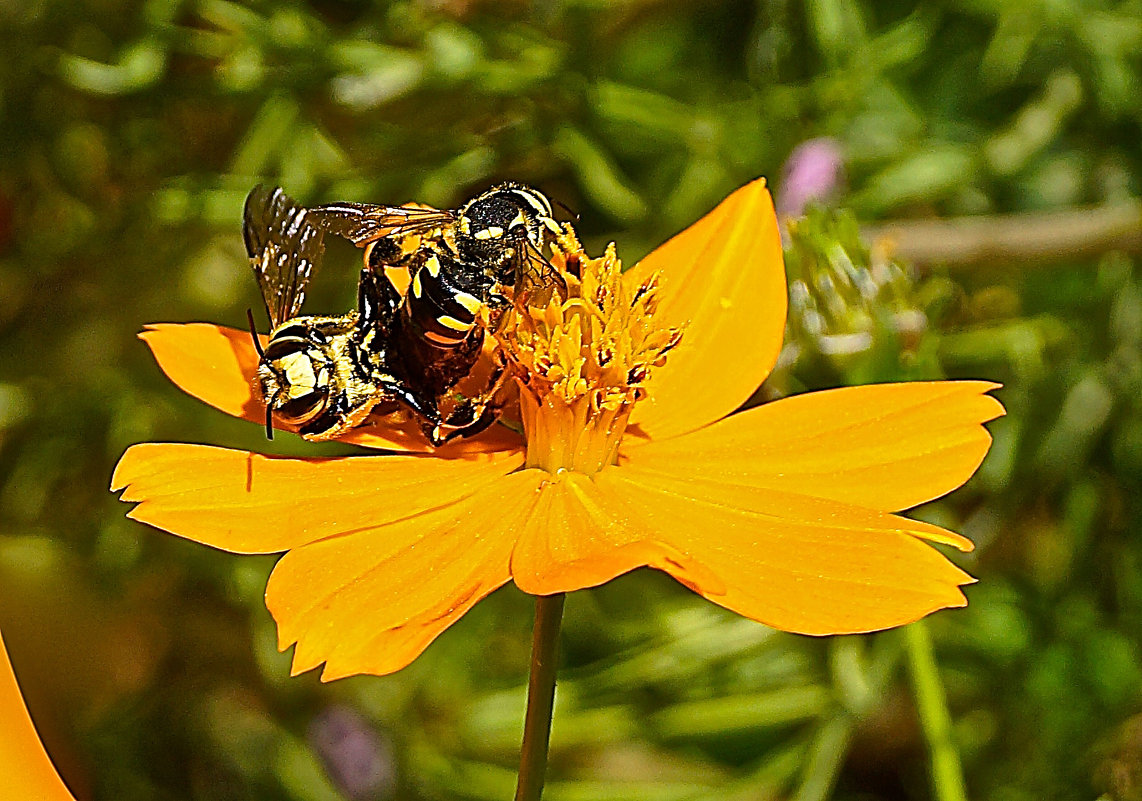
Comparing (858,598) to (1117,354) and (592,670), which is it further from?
(1117,354)

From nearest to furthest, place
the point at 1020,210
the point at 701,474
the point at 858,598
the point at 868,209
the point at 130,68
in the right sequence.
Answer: the point at 858,598
the point at 701,474
the point at 130,68
the point at 868,209
the point at 1020,210

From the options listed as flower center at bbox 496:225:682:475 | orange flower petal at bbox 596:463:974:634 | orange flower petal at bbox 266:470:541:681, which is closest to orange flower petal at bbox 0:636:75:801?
orange flower petal at bbox 266:470:541:681

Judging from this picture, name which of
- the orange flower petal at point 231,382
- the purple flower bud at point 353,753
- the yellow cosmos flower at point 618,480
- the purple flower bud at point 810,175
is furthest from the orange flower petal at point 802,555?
the purple flower bud at point 353,753

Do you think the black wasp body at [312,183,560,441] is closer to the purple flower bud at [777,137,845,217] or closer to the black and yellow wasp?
the black and yellow wasp

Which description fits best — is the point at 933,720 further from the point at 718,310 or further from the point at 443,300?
the point at 443,300

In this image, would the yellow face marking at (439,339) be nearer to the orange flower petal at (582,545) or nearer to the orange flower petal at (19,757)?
the orange flower petal at (582,545)

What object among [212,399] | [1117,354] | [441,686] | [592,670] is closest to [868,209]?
[1117,354]
